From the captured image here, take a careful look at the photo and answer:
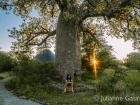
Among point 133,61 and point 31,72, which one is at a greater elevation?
point 133,61

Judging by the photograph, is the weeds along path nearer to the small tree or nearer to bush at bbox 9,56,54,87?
bush at bbox 9,56,54,87

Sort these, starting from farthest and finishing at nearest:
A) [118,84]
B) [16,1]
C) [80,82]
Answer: [16,1], [80,82], [118,84]

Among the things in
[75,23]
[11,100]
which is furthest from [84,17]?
[11,100]

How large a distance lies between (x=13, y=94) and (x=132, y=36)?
33.6 ft

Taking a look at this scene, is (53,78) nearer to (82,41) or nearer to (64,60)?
(64,60)

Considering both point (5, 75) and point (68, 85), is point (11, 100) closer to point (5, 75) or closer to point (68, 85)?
point (68, 85)

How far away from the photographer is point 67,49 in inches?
1112

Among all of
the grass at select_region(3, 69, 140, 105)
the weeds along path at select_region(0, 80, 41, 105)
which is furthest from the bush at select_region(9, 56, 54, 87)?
the weeds along path at select_region(0, 80, 41, 105)

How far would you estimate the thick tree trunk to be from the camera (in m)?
28.0

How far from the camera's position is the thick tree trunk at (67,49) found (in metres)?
28.0

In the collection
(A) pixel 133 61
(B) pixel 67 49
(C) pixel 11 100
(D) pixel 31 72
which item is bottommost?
(C) pixel 11 100

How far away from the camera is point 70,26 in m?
28.5

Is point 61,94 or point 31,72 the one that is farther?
point 31,72

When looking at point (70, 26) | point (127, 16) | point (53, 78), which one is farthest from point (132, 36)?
point (53, 78)
